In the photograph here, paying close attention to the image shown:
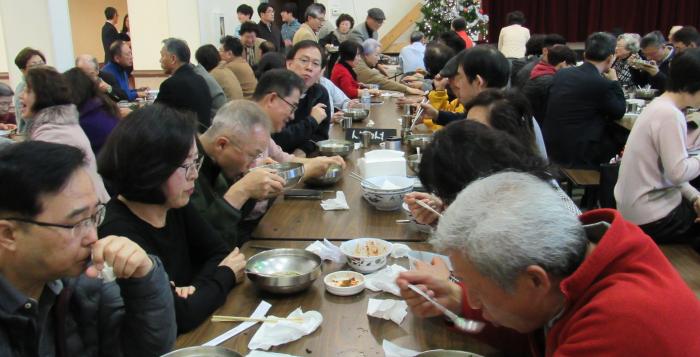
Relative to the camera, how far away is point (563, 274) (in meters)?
1.13

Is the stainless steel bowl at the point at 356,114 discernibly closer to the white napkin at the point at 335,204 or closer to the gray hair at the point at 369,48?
the white napkin at the point at 335,204

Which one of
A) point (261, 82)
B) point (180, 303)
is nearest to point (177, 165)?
point (180, 303)

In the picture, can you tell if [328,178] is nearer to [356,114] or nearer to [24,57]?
[356,114]

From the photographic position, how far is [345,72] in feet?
21.4

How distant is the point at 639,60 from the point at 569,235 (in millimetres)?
6603

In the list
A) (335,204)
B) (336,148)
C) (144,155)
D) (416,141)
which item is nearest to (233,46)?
(336,148)

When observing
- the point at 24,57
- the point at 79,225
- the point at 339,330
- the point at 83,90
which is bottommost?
the point at 339,330

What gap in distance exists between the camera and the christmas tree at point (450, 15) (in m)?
11.2

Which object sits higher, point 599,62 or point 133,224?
point 599,62

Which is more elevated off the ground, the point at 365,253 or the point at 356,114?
the point at 356,114

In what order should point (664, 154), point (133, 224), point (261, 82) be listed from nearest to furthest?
point (133, 224) → point (664, 154) → point (261, 82)

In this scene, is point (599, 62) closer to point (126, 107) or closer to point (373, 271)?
point (373, 271)

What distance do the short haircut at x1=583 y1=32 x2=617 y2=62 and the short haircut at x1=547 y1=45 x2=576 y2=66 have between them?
3.81ft

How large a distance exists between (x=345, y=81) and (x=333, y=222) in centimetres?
417
